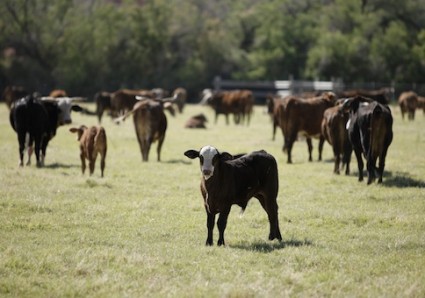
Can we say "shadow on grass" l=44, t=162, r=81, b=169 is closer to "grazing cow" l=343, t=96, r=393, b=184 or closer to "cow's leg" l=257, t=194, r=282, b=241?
"grazing cow" l=343, t=96, r=393, b=184

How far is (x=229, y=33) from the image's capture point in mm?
67562

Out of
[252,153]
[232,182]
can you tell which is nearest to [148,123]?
[252,153]

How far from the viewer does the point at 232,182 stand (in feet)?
30.2

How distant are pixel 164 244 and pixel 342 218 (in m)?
3.13

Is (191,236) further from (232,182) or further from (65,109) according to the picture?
(65,109)

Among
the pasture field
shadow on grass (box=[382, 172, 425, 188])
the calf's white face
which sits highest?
the calf's white face

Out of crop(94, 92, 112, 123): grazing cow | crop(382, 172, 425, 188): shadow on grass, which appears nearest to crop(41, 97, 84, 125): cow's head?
crop(382, 172, 425, 188): shadow on grass

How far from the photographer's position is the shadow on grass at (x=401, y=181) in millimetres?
14473

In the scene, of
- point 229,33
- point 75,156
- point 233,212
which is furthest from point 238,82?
point 233,212

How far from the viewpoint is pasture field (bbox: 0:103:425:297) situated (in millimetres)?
7484

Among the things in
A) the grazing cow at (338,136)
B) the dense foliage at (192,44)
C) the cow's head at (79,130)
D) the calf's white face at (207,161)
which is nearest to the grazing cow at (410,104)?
the grazing cow at (338,136)

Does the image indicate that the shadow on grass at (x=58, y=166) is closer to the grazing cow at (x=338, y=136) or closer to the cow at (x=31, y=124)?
the cow at (x=31, y=124)

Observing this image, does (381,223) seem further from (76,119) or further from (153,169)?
(76,119)

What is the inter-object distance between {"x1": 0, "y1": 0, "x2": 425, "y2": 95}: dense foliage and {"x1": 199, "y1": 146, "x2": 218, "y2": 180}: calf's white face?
163ft
